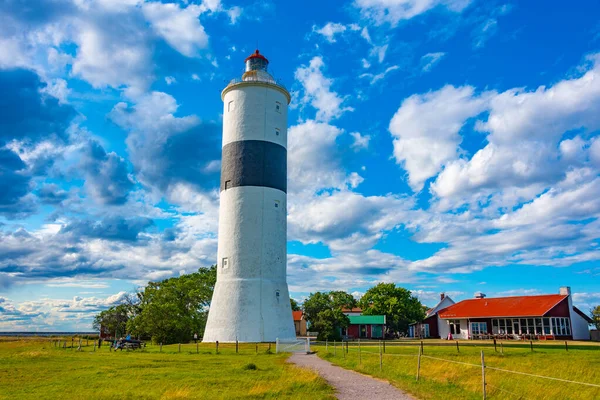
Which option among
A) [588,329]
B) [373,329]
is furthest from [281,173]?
[588,329]

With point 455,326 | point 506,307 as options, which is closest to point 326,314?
point 455,326

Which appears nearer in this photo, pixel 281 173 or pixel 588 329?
pixel 281 173

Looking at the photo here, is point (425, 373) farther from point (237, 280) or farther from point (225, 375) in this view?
point (237, 280)

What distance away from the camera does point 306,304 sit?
156 feet

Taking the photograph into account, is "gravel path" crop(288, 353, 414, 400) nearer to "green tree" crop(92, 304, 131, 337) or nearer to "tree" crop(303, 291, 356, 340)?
"tree" crop(303, 291, 356, 340)

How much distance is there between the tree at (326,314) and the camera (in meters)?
44.4

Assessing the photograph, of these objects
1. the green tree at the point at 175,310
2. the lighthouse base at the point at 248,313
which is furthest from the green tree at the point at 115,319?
the lighthouse base at the point at 248,313

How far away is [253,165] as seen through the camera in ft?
99.0

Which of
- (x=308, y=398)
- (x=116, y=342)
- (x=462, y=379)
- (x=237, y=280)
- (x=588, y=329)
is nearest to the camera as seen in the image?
(x=308, y=398)

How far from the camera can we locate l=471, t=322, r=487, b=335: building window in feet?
150

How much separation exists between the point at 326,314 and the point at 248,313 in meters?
18.3

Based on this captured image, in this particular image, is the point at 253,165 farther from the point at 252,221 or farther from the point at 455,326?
the point at 455,326

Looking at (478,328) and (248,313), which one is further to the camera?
(478,328)

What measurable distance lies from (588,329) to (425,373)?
129 ft
